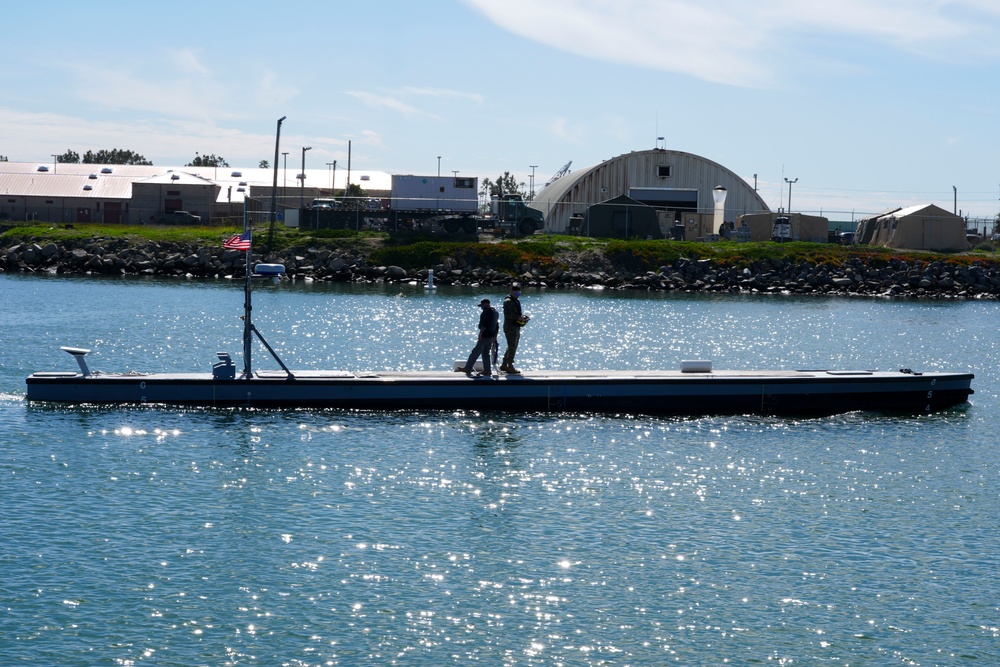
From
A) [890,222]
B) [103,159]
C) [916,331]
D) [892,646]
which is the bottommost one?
[892,646]

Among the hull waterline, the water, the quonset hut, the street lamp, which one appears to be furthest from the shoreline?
the hull waterline

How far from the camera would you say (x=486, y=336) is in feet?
95.7

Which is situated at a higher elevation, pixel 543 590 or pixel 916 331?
pixel 916 331

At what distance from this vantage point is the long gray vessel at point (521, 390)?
92.6ft

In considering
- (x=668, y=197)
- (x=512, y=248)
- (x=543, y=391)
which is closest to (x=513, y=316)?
(x=543, y=391)

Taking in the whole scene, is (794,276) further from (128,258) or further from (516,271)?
(128,258)

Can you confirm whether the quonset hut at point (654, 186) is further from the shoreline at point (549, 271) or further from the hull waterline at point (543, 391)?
the hull waterline at point (543, 391)

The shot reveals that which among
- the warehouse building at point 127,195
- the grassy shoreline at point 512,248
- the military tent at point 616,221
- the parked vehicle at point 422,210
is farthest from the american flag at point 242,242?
the warehouse building at point 127,195

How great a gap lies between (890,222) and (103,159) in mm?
122449

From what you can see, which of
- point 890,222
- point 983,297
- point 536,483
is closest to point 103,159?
point 890,222

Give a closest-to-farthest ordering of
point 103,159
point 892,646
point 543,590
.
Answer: point 892,646, point 543,590, point 103,159

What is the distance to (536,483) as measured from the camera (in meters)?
22.4

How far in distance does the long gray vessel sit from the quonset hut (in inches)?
2490

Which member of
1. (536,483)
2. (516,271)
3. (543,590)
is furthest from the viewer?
(516,271)
